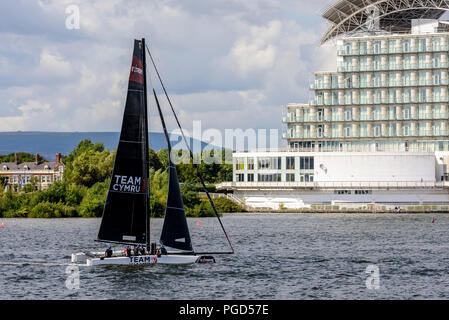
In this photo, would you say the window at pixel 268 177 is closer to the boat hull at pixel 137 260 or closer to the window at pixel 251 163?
the window at pixel 251 163

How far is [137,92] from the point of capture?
1805 inches

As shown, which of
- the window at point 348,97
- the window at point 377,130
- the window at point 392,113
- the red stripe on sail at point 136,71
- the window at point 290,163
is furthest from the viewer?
the window at point 348,97

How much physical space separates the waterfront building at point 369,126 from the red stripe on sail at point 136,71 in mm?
90718

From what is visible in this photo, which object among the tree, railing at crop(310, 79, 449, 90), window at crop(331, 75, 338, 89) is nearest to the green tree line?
the tree

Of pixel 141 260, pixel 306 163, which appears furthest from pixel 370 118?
pixel 141 260

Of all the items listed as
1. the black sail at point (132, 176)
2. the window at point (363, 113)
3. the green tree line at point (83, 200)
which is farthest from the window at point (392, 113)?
the black sail at point (132, 176)

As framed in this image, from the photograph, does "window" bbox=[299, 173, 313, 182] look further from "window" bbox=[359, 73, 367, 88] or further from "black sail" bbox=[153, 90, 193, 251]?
"black sail" bbox=[153, 90, 193, 251]

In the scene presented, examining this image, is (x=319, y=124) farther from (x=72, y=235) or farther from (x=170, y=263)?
(x=170, y=263)

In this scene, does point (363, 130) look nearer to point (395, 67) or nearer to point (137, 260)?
point (395, 67)

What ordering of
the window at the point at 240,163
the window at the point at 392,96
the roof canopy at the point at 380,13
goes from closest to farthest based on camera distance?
the window at the point at 240,163 < the window at the point at 392,96 < the roof canopy at the point at 380,13

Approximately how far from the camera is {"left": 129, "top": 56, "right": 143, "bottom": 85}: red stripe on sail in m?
45.6

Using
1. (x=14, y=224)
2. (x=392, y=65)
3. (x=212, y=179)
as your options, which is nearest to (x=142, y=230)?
(x=14, y=224)

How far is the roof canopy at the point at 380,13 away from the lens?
142375 millimetres

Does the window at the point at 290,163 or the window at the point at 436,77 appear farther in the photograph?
the window at the point at 436,77
